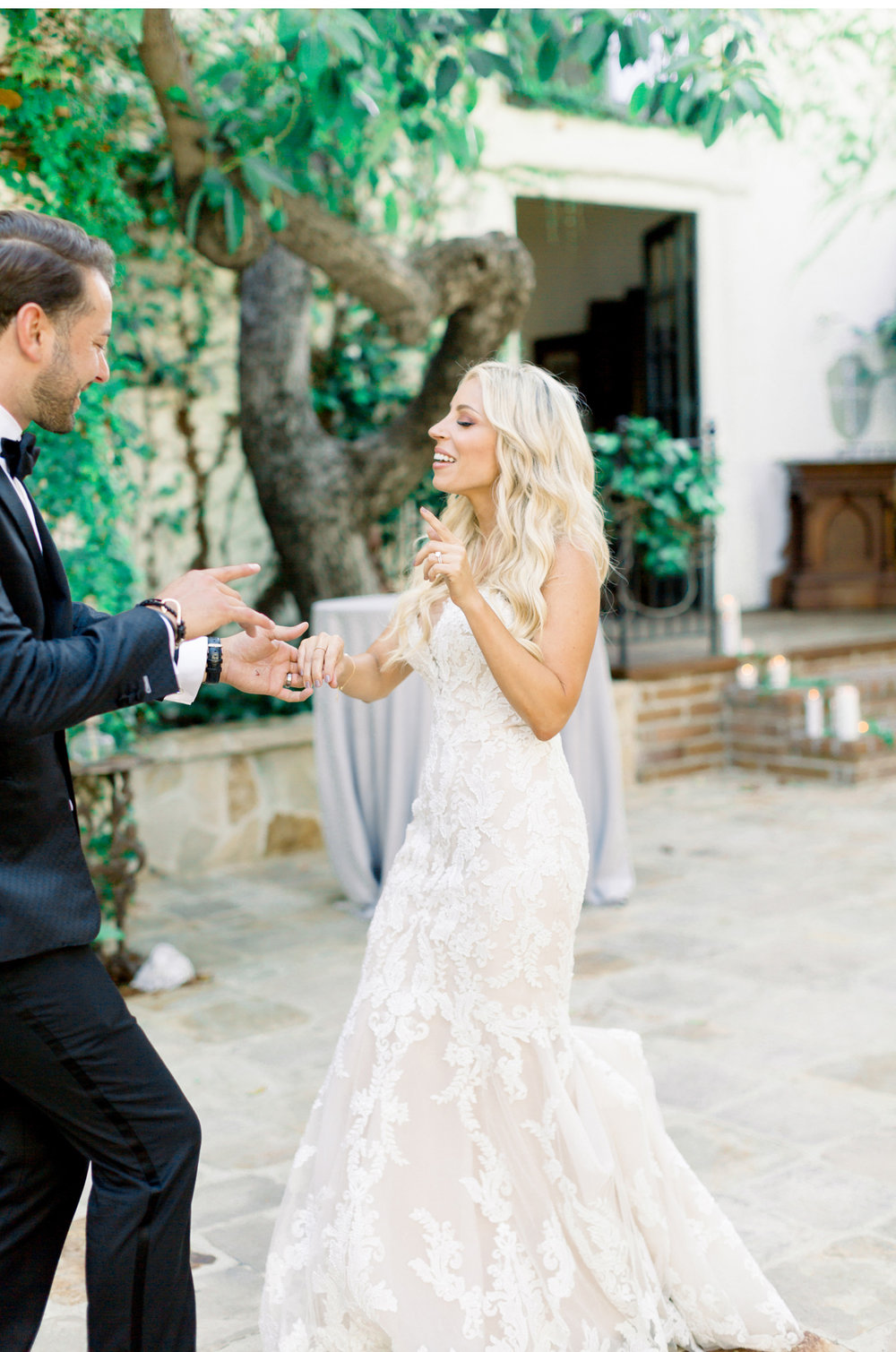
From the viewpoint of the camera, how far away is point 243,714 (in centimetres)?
660

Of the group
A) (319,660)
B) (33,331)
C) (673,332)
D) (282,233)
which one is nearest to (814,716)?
(282,233)

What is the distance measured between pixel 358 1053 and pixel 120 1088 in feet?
2.08

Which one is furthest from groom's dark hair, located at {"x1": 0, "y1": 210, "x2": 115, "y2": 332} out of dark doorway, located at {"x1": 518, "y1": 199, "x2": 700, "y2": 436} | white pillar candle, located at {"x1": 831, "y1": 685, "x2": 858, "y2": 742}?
dark doorway, located at {"x1": 518, "y1": 199, "x2": 700, "y2": 436}

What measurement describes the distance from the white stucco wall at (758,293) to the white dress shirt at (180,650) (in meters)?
8.46

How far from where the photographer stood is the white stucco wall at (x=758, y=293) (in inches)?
396

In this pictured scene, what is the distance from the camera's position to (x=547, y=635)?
2.23 metres

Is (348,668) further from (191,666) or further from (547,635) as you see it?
(191,666)

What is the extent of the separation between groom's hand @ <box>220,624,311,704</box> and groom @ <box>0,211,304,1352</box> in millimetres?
383

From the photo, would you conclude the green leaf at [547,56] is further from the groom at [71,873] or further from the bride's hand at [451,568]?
the groom at [71,873]

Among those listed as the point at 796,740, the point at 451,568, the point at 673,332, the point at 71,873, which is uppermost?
the point at 673,332

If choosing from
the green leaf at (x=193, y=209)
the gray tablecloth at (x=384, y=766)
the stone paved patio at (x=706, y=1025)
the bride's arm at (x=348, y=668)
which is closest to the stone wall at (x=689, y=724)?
the stone paved patio at (x=706, y=1025)

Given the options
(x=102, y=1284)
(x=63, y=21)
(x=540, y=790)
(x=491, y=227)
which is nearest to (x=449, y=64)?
(x=63, y=21)

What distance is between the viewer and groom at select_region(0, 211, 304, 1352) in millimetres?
1625

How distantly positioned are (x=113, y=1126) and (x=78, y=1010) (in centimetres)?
16
